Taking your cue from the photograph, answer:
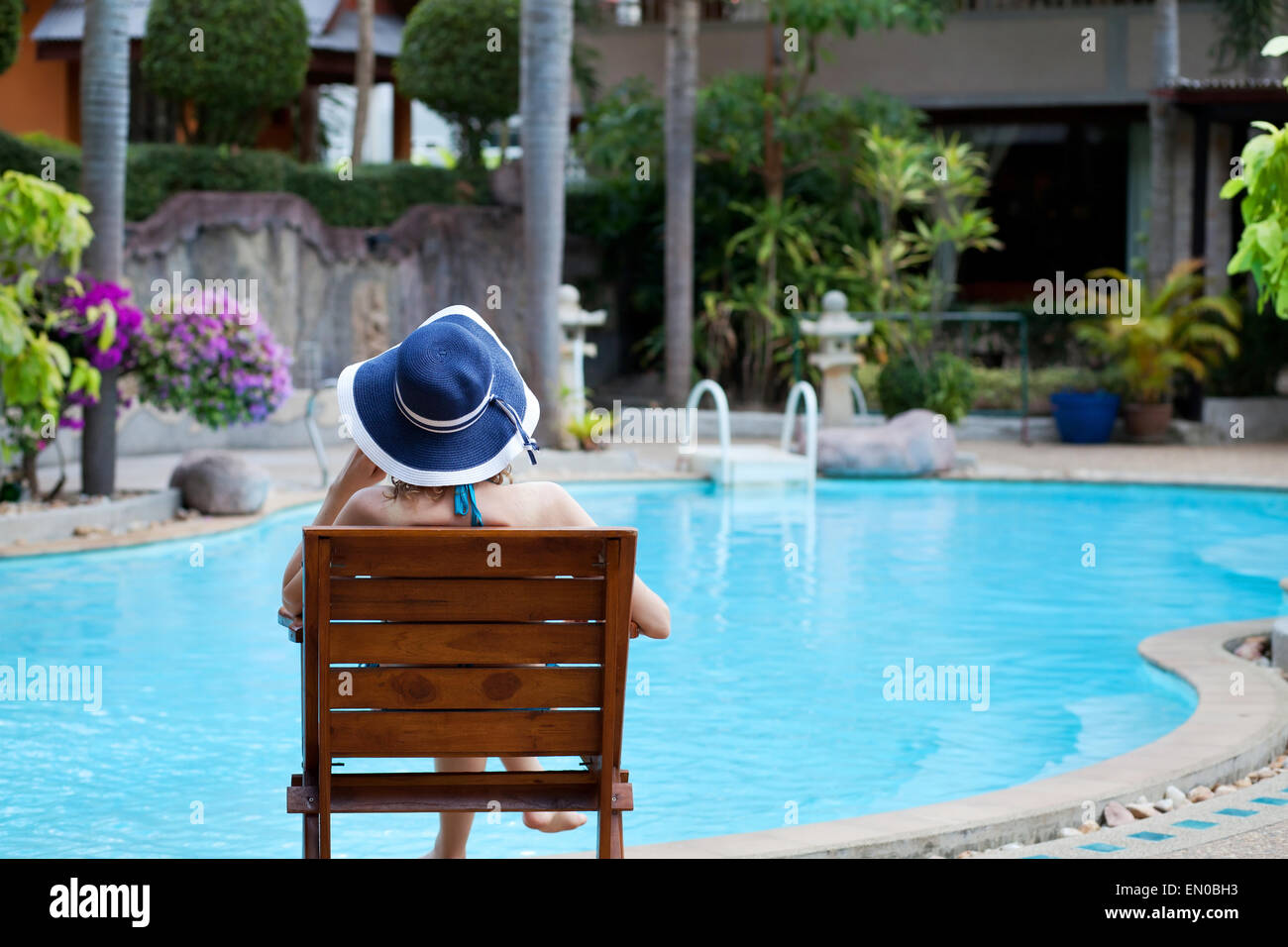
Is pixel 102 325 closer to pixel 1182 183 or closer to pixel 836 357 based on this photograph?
pixel 836 357

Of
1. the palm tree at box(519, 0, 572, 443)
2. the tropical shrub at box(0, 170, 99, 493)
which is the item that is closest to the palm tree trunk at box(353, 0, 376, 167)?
the palm tree at box(519, 0, 572, 443)

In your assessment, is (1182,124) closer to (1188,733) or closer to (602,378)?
(602,378)

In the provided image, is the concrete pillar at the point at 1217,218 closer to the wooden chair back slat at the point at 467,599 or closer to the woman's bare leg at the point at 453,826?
the woman's bare leg at the point at 453,826

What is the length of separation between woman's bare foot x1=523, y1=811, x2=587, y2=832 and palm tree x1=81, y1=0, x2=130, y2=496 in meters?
7.50

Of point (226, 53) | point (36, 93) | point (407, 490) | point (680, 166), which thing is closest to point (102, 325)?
point (407, 490)

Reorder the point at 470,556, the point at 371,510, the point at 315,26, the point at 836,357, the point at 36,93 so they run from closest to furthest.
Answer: the point at 470,556
the point at 371,510
the point at 836,357
the point at 315,26
the point at 36,93

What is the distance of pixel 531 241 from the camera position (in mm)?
14297

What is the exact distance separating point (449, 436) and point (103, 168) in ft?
26.2

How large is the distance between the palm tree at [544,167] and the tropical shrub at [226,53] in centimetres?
363

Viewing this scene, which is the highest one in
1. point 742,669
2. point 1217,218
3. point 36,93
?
point 36,93

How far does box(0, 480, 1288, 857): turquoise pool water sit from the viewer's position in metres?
4.97

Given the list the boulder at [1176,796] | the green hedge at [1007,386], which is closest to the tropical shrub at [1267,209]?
the boulder at [1176,796]

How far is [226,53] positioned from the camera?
1630 cm
